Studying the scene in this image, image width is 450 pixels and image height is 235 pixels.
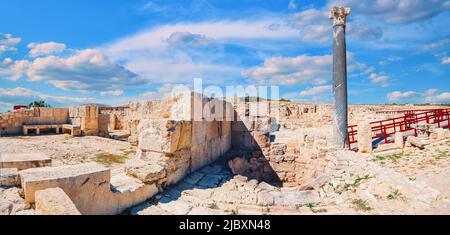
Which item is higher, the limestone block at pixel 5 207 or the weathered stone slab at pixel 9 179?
the weathered stone slab at pixel 9 179

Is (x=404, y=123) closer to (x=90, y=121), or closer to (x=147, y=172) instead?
(x=147, y=172)

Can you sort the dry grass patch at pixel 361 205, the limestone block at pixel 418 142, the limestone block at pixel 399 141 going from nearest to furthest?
the dry grass patch at pixel 361 205 < the limestone block at pixel 418 142 < the limestone block at pixel 399 141

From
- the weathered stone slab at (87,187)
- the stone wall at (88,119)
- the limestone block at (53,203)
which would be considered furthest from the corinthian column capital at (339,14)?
the stone wall at (88,119)

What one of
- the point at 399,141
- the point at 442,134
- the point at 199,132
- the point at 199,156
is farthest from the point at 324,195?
the point at 442,134

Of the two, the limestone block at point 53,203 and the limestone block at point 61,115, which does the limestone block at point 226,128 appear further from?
the limestone block at point 61,115

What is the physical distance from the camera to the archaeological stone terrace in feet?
12.8

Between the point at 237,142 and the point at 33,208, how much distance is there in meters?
7.80

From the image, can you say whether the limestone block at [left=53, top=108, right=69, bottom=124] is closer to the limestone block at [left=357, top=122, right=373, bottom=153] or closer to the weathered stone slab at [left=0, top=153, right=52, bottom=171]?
the weathered stone slab at [left=0, top=153, right=52, bottom=171]

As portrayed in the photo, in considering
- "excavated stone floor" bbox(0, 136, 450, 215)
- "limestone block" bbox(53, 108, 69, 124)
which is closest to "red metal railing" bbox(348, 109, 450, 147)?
"excavated stone floor" bbox(0, 136, 450, 215)

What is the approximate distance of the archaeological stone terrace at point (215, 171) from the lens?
390cm

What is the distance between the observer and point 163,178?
17.8 ft

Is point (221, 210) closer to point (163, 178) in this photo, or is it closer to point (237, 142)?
point (163, 178)

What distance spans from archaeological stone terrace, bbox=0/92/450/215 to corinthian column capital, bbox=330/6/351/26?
411cm

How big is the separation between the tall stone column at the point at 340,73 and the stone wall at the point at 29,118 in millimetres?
13478
